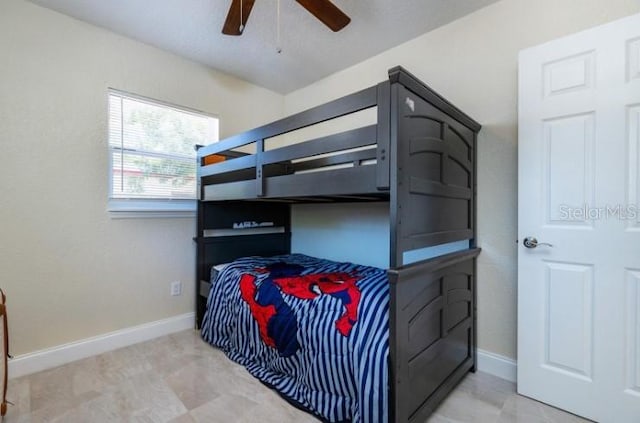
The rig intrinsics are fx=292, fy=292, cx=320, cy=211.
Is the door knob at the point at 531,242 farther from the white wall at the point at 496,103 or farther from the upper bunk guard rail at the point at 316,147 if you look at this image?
the upper bunk guard rail at the point at 316,147

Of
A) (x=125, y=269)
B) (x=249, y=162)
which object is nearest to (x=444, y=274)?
(x=249, y=162)

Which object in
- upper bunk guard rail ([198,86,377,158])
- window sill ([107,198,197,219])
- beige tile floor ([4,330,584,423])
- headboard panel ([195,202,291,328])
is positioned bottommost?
beige tile floor ([4,330,584,423])

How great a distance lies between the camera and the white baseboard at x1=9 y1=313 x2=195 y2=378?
1875mm

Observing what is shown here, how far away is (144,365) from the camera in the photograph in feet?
6.55

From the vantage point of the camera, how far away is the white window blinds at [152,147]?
2.27 m

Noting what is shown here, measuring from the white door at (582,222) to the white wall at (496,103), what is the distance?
17cm

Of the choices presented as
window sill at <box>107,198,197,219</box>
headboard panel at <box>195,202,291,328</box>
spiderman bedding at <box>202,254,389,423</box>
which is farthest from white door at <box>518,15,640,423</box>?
window sill at <box>107,198,197,219</box>

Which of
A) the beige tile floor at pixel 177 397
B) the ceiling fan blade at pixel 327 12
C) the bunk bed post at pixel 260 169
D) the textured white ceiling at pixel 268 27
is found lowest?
the beige tile floor at pixel 177 397

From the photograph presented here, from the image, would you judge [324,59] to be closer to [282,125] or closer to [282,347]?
[282,125]

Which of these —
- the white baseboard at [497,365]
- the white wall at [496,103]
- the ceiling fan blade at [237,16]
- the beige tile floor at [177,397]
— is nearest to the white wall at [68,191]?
the beige tile floor at [177,397]

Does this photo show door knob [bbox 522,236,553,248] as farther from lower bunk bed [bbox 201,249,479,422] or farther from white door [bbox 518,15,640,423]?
lower bunk bed [bbox 201,249,479,422]

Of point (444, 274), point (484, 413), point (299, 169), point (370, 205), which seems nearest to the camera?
point (484, 413)

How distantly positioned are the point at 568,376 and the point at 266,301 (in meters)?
1.72

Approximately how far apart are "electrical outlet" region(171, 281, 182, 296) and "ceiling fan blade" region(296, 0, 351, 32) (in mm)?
2339
